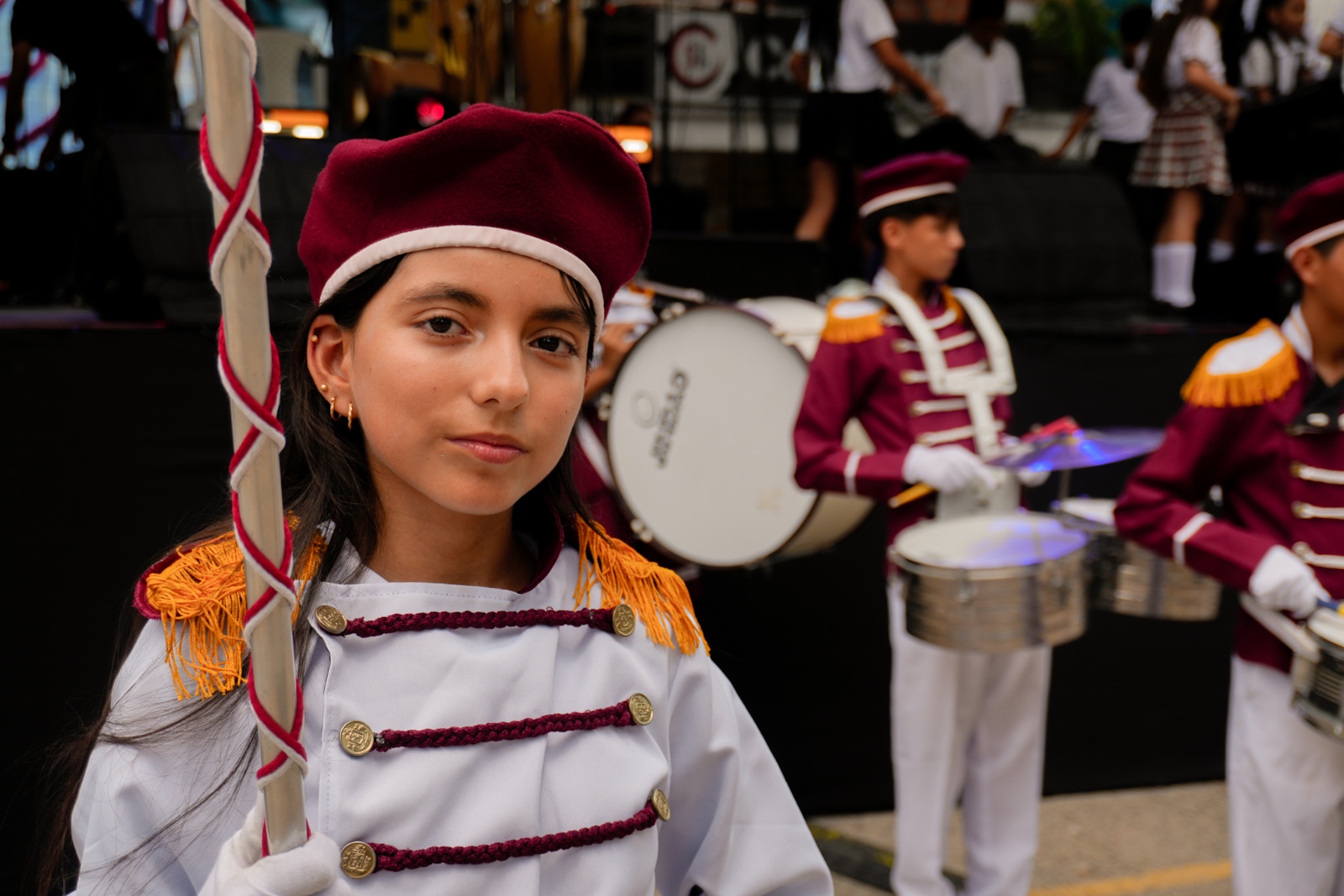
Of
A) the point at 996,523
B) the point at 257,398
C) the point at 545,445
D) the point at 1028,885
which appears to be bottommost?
the point at 1028,885

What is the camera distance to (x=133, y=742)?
101 centimetres

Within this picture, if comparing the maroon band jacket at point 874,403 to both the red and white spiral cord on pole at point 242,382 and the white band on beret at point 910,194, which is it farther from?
the red and white spiral cord on pole at point 242,382

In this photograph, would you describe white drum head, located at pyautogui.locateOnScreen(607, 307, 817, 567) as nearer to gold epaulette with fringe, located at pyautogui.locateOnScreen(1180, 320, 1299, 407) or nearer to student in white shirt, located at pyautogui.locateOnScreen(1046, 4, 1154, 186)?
gold epaulette with fringe, located at pyautogui.locateOnScreen(1180, 320, 1299, 407)

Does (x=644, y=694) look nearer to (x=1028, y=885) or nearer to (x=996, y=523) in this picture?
(x=996, y=523)

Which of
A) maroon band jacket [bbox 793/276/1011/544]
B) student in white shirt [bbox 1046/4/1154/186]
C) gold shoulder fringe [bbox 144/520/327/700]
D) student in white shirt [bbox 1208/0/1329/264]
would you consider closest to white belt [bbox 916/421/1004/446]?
maroon band jacket [bbox 793/276/1011/544]

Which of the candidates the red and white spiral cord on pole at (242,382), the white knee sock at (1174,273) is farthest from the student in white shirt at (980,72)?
the red and white spiral cord on pole at (242,382)

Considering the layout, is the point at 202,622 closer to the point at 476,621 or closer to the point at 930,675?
the point at 476,621

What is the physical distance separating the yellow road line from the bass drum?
1.35 metres

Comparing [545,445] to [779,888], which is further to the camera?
[779,888]

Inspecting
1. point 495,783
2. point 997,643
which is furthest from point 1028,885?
point 495,783

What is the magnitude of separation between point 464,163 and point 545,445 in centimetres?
26

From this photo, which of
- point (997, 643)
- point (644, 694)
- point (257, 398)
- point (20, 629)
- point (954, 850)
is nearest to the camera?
point (257, 398)

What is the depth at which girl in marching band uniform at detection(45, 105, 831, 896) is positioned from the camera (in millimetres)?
1015

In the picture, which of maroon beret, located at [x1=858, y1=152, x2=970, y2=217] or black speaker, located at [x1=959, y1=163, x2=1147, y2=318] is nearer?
maroon beret, located at [x1=858, y1=152, x2=970, y2=217]
